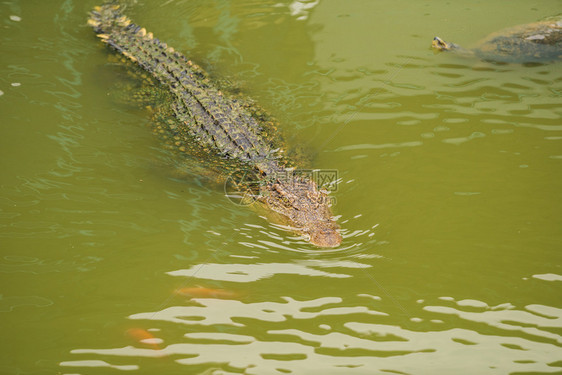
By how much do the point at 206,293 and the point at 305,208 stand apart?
4.30 ft

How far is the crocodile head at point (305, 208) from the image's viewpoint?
13.1 ft

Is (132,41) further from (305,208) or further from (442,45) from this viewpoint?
(442,45)

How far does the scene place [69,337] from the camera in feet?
10.4

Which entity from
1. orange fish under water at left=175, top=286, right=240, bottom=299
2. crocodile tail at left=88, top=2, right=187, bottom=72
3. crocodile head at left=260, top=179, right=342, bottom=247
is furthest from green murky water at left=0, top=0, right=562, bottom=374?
crocodile tail at left=88, top=2, right=187, bottom=72

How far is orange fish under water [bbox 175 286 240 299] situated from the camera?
3494mm

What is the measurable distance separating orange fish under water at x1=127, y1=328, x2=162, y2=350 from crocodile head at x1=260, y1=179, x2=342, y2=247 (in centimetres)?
151

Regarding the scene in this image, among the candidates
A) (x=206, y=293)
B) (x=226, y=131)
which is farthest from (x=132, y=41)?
(x=206, y=293)

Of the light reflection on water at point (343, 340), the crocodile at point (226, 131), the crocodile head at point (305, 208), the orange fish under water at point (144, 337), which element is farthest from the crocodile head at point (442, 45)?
the orange fish under water at point (144, 337)

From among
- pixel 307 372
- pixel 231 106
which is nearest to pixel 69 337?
pixel 307 372

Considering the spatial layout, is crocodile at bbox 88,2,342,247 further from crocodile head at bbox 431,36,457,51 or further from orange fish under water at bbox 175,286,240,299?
crocodile head at bbox 431,36,457,51

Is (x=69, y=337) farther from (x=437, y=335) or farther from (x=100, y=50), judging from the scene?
(x=100, y=50)

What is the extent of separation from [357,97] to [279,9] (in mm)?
2811

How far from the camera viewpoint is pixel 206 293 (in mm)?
3518

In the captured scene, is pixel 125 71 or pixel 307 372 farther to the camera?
pixel 125 71
